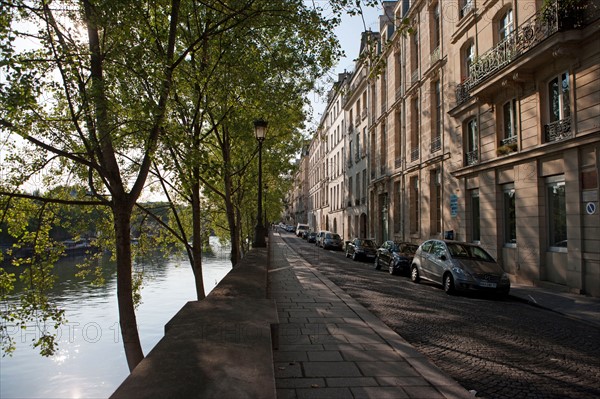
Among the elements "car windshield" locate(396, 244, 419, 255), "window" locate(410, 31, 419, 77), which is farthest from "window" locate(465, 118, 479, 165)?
"window" locate(410, 31, 419, 77)

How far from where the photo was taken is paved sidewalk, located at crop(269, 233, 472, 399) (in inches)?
153

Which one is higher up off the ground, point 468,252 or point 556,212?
point 556,212

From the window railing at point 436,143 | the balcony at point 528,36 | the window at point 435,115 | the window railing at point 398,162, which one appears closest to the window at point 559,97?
the balcony at point 528,36

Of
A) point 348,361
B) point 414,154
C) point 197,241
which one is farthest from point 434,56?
point 348,361

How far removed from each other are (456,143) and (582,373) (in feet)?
51.5

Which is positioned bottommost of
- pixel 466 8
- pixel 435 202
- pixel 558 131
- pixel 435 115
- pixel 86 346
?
pixel 86 346

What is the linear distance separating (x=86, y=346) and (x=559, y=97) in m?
26.4

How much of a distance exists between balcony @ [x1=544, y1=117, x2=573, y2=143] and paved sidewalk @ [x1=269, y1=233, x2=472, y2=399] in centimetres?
904

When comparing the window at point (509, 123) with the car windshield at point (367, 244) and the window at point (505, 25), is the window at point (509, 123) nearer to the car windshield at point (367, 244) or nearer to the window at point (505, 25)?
the window at point (505, 25)

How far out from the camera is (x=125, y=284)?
333 inches

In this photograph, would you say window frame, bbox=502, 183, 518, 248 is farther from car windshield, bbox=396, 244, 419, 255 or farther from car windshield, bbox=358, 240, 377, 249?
car windshield, bbox=358, 240, 377, 249

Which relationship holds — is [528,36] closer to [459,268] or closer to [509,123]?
[509,123]

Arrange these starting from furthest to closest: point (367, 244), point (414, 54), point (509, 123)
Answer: point (414, 54), point (367, 244), point (509, 123)

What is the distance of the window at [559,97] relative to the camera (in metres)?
12.8
